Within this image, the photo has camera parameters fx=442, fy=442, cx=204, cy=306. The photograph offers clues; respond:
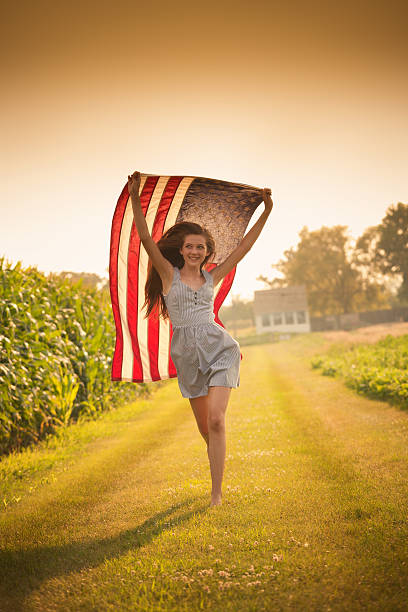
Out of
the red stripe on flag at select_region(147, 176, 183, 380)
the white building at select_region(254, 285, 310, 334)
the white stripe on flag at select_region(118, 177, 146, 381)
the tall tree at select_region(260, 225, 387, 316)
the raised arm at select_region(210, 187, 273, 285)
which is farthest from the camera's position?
the tall tree at select_region(260, 225, 387, 316)

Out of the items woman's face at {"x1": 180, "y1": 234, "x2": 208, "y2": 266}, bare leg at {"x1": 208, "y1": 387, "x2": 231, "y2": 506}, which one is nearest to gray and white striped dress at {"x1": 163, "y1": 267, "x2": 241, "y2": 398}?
bare leg at {"x1": 208, "y1": 387, "x2": 231, "y2": 506}

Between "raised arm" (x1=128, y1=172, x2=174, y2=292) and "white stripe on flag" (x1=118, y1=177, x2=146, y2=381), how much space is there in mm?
822

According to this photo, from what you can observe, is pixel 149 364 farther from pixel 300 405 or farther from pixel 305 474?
pixel 300 405

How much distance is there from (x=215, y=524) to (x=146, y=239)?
2.40m

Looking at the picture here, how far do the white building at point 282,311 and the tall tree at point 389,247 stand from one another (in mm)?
12232

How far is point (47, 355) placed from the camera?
687 centimetres

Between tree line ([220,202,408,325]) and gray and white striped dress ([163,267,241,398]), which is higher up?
tree line ([220,202,408,325])

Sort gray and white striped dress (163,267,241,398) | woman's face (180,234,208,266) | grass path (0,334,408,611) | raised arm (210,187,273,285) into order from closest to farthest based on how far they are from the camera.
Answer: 1. grass path (0,334,408,611)
2. gray and white striped dress (163,267,241,398)
3. woman's face (180,234,208,266)
4. raised arm (210,187,273,285)

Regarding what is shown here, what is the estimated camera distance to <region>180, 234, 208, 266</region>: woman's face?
163 inches

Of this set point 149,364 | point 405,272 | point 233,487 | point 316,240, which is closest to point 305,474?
point 233,487

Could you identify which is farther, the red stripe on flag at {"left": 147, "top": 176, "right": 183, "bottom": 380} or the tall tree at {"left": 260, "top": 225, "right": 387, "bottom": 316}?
the tall tree at {"left": 260, "top": 225, "right": 387, "bottom": 316}

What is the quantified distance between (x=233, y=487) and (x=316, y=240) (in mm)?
62697

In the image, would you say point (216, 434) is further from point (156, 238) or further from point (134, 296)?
point (156, 238)

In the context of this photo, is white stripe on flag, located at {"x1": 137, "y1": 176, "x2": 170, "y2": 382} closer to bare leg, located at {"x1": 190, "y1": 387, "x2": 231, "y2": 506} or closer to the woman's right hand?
the woman's right hand
